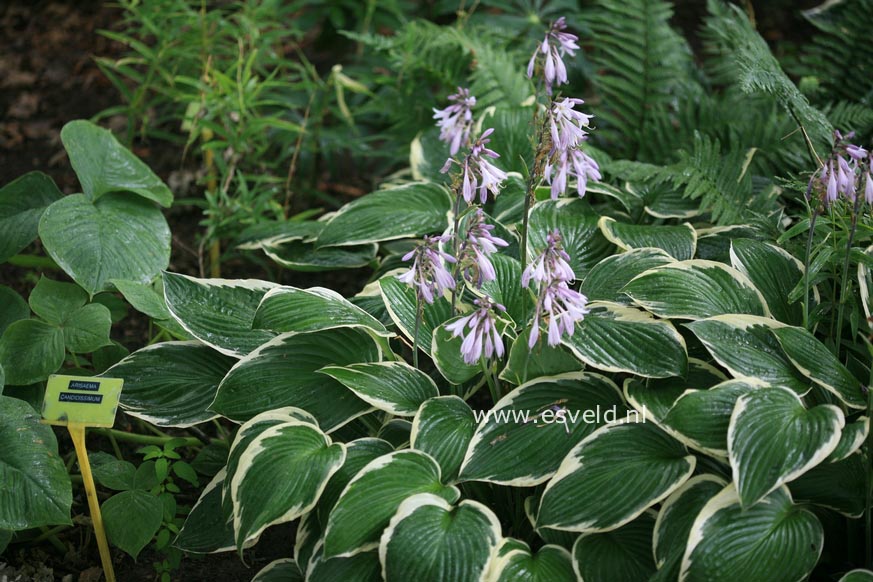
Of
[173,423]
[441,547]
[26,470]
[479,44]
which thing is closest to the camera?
[441,547]

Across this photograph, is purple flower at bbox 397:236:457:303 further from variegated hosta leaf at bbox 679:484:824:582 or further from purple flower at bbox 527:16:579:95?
variegated hosta leaf at bbox 679:484:824:582

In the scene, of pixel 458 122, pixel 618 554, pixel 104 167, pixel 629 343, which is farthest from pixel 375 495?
pixel 104 167

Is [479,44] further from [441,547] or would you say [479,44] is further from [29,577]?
[29,577]

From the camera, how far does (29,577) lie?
2.00 m

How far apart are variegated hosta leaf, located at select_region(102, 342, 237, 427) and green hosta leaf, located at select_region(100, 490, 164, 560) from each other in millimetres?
173

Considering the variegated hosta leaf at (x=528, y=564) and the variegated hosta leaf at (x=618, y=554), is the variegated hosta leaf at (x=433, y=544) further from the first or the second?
the variegated hosta leaf at (x=618, y=554)

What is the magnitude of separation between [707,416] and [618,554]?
32 cm

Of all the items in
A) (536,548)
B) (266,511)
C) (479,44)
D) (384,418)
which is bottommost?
(536,548)

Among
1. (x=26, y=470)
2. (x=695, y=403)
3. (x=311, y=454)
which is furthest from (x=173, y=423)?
(x=695, y=403)

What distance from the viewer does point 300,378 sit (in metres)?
1.93

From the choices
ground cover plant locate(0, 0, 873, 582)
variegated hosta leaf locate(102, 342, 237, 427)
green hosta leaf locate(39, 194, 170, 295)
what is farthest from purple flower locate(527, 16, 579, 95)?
green hosta leaf locate(39, 194, 170, 295)

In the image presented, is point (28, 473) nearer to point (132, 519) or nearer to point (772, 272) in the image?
point (132, 519)

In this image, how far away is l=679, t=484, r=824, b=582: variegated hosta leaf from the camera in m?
1.54

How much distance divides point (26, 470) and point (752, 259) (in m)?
1.66
